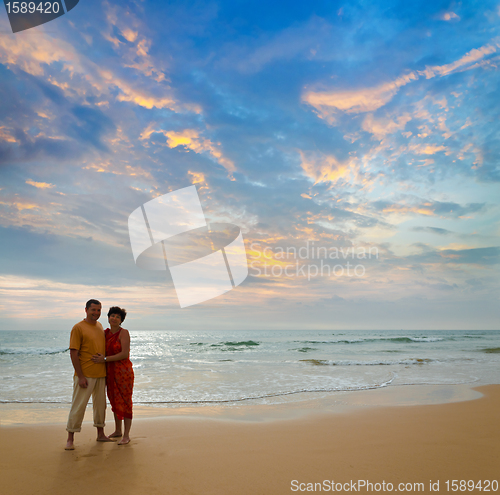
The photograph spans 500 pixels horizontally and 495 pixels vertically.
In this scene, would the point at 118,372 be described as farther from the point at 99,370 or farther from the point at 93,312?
the point at 93,312

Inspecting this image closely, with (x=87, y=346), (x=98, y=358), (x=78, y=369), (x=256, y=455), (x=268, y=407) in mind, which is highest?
(x=87, y=346)

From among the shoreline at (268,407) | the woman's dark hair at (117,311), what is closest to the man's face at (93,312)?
the woman's dark hair at (117,311)

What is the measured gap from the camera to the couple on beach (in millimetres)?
3947

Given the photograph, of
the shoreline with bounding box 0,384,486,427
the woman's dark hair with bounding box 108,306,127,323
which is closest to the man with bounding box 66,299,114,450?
the woman's dark hair with bounding box 108,306,127,323

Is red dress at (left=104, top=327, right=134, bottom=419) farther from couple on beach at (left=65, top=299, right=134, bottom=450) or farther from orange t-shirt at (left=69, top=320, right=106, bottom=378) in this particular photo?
orange t-shirt at (left=69, top=320, right=106, bottom=378)

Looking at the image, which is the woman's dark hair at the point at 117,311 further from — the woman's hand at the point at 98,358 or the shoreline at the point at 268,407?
the shoreline at the point at 268,407

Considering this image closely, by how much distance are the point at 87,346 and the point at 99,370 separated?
1.18 feet

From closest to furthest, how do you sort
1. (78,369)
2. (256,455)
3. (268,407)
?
(256,455), (78,369), (268,407)

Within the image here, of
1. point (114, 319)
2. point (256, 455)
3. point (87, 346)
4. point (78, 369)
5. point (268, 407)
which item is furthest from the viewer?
point (268, 407)

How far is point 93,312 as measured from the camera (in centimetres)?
416

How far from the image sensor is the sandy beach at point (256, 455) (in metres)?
3.07

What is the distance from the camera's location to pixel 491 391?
26.7 ft

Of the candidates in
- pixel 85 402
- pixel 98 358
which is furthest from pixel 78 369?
pixel 85 402

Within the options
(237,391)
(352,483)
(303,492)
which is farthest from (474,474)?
(237,391)
